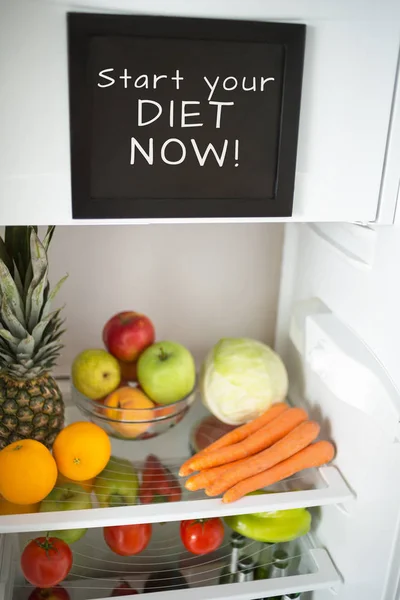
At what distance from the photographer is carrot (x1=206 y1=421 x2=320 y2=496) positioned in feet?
3.49

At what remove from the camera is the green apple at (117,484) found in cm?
106

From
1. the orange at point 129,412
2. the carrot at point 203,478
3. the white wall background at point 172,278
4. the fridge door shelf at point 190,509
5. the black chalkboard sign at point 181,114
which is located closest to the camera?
the black chalkboard sign at point 181,114

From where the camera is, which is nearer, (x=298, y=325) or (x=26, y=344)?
(x=26, y=344)

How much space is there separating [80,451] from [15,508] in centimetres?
14

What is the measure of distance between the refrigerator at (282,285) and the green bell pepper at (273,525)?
54 mm

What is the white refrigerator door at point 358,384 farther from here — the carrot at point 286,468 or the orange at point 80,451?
the orange at point 80,451

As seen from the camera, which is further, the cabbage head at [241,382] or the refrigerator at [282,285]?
the cabbage head at [241,382]

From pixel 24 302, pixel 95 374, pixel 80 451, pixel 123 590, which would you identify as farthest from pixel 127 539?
pixel 24 302

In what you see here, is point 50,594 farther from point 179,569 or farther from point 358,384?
point 358,384

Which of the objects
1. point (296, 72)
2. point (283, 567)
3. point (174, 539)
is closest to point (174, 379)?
point (174, 539)

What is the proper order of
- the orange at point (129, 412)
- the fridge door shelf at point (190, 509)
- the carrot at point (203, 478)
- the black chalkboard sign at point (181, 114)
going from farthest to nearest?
the orange at point (129, 412) < the carrot at point (203, 478) < the fridge door shelf at point (190, 509) < the black chalkboard sign at point (181, 114)

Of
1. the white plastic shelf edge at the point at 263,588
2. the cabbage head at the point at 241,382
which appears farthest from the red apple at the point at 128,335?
the white plastic shelf edge at the point at 263,588

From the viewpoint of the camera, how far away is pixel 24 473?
3.20 feet

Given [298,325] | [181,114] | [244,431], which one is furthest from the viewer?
[298,325]
